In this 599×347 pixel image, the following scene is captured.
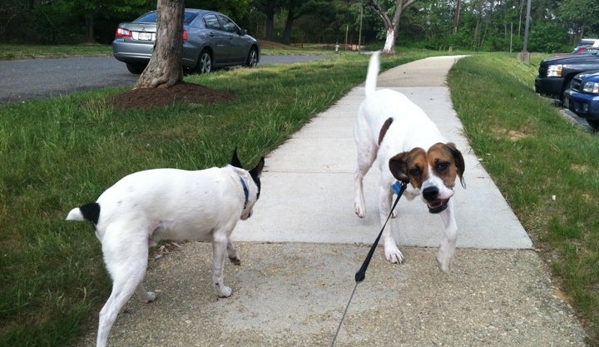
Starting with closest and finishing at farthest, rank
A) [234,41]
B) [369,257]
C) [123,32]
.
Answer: [369,257] → [123,32] → [234,41]

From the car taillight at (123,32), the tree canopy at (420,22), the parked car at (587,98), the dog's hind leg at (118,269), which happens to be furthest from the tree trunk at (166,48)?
the tree canopy at (420,22)

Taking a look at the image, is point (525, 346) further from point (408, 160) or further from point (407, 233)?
point (407, 233)

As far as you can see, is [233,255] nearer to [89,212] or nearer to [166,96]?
[89,212]

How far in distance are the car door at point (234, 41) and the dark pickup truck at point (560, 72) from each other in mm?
8215

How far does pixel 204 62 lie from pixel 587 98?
898 cm

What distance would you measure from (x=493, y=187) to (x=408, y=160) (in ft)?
8.02

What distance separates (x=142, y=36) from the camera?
13.7 metres

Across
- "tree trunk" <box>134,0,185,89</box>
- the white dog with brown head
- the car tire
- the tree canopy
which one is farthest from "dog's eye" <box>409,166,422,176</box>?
the tree canopy

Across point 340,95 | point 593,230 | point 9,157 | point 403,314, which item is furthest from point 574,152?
point 9,157

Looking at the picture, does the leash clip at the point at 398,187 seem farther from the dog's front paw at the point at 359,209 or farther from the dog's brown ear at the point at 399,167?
the dog's front paw at the point at 359,209

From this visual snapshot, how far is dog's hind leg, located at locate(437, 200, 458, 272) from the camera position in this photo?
3635mm

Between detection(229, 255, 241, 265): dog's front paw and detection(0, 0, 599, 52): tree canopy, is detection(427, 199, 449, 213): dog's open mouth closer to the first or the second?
detection(229, 255, 241, 265): dog's front paw

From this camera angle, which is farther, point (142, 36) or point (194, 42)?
point (194, 42)

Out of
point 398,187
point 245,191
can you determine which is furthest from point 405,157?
point 245,191
